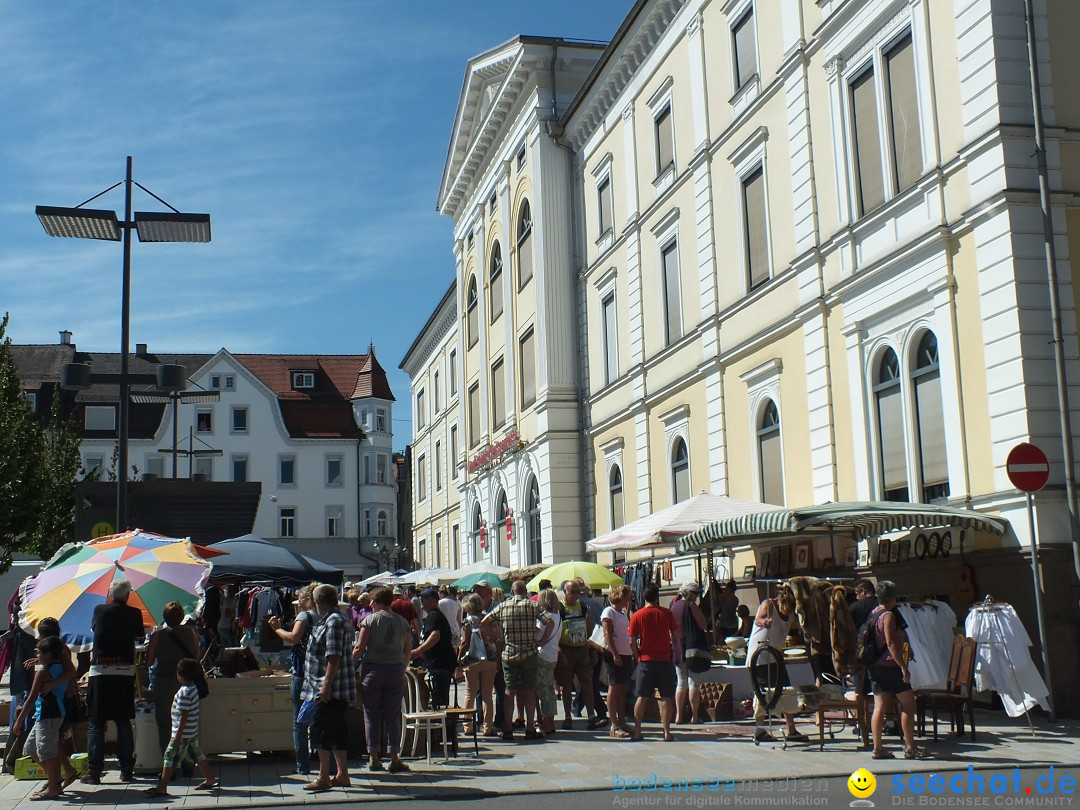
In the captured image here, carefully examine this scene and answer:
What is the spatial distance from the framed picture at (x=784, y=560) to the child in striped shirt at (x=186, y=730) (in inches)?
460

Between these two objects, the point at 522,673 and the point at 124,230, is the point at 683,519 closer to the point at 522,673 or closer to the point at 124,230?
the point at 522,673

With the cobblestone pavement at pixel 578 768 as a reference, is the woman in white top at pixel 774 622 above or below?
above

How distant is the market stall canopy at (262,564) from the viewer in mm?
18709

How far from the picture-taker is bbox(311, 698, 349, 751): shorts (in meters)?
11.0

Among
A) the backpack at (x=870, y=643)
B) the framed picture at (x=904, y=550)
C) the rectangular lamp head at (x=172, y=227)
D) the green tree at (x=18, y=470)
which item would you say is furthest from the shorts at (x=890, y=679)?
the green tree at (x=18, y=470)

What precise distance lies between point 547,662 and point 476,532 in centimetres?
3013

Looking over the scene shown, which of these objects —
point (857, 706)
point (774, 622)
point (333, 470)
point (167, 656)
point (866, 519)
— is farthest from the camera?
point (333, 470)

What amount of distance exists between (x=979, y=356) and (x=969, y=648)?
4.27m

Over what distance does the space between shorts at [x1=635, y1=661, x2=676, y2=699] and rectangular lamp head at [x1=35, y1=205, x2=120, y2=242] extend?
9279mm

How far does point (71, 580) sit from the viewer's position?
496 inches

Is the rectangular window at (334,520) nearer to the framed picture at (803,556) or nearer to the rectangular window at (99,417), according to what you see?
the rectangular window at (99,417)

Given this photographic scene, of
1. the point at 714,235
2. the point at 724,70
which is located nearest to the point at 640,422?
the point at 714,235

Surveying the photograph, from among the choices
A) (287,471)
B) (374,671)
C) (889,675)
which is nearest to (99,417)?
(287,471)

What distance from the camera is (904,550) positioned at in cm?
1720
